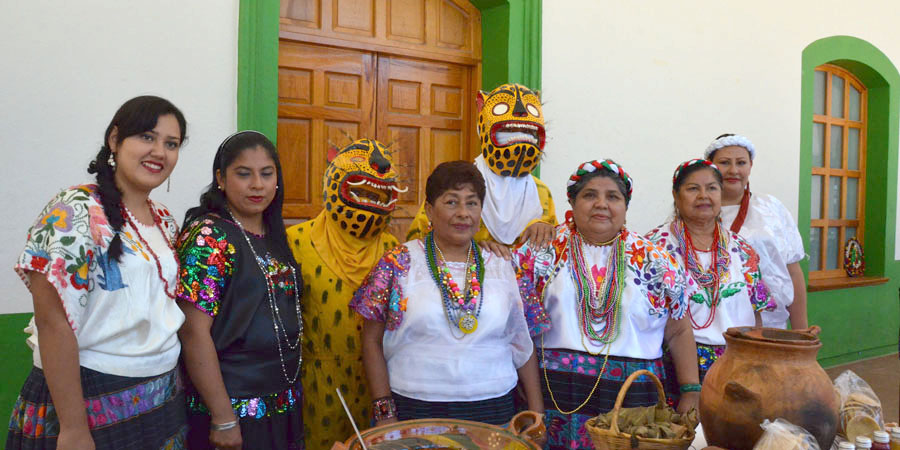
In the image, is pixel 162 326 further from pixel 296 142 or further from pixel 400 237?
pixel 400 237

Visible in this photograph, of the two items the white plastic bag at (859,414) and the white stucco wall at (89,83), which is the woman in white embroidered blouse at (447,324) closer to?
the white plastic bag at (859,414)

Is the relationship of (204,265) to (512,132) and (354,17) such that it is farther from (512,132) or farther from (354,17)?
(354,17)

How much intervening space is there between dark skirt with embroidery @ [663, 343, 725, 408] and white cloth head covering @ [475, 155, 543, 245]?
2.60 feet

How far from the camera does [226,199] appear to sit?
238 cm

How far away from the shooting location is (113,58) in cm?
335

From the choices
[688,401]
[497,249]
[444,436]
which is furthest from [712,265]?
[444,436]

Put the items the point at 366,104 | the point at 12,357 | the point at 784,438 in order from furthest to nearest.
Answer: the point at 366,104
the point at 12,357
the point at 784,438

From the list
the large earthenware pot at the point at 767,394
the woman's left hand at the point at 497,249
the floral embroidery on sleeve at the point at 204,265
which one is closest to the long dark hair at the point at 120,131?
the floral embroidery on sleeve at the point at 204,265

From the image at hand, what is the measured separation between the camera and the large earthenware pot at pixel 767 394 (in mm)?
1785

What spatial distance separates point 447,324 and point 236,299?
0.70 m

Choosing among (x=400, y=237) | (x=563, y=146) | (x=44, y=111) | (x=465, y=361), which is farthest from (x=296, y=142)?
(x=465, y=361)

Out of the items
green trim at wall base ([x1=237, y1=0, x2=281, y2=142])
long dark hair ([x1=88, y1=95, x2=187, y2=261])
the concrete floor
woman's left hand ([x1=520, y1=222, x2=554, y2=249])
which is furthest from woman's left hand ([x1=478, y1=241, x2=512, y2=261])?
the concrete floor

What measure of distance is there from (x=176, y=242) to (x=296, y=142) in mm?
1964

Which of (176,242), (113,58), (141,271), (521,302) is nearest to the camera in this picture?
(141,271)
